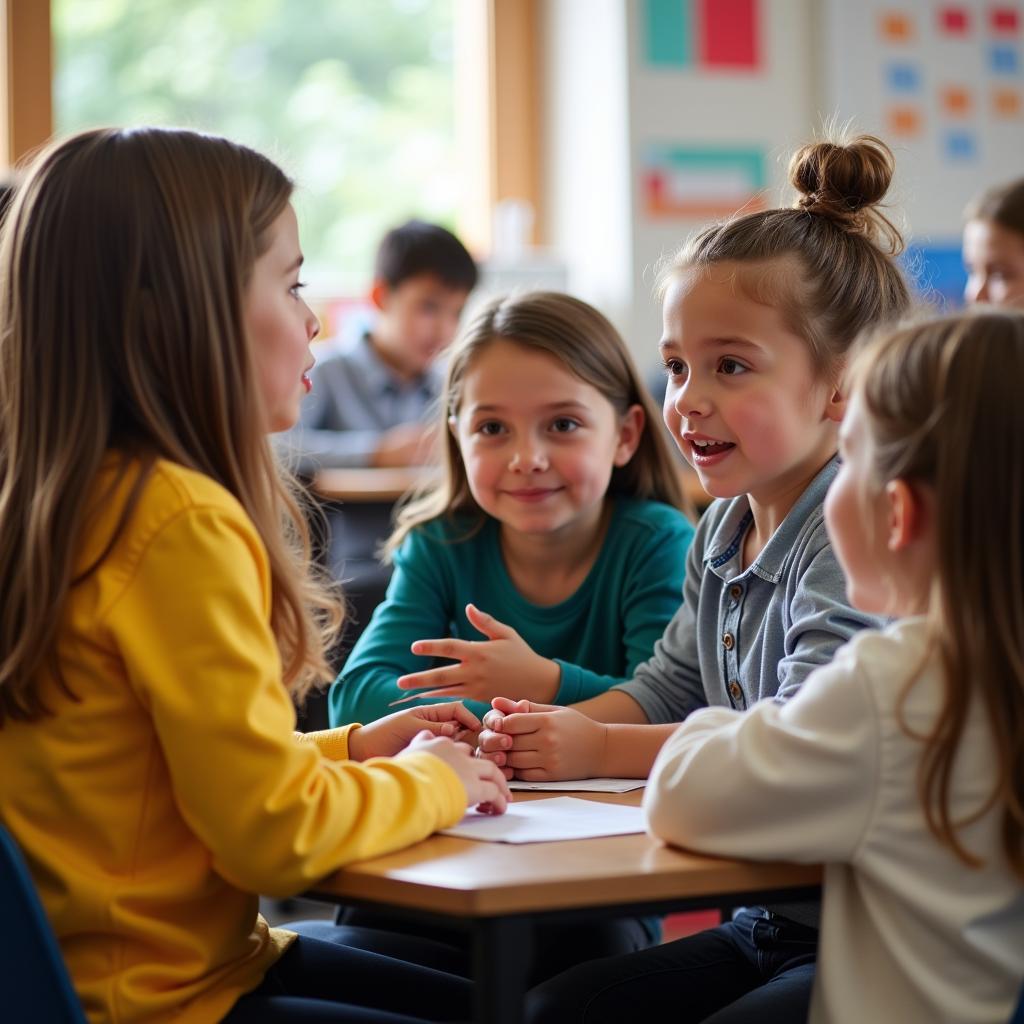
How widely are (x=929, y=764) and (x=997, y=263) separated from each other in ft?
8.07

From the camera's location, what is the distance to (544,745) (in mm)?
1384

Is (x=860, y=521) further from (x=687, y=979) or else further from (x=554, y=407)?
(x=554, y=407)

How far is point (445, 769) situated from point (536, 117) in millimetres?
4401

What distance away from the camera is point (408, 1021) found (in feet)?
3.76

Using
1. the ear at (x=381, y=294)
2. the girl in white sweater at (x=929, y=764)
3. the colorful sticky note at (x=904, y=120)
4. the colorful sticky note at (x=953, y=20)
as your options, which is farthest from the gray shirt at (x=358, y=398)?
the girl in white sweater at (x=929, y=764)

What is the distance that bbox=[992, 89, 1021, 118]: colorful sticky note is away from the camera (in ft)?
16.7

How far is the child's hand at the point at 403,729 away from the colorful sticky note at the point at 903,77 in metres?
4.14

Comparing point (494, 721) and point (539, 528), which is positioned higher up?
point (539, 528)

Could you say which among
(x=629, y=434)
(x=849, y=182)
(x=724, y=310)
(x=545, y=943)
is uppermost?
(x=849, y=182)

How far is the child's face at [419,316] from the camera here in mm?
4234

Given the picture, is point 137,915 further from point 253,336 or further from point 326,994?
point 253,336

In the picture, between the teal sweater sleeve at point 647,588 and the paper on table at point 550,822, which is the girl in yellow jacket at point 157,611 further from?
the teal sweater sleeve at point 647,588

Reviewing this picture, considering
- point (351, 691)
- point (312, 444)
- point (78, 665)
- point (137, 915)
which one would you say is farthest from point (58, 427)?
point (312, 444)

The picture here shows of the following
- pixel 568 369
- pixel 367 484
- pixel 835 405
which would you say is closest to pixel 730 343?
pixel 835 405
